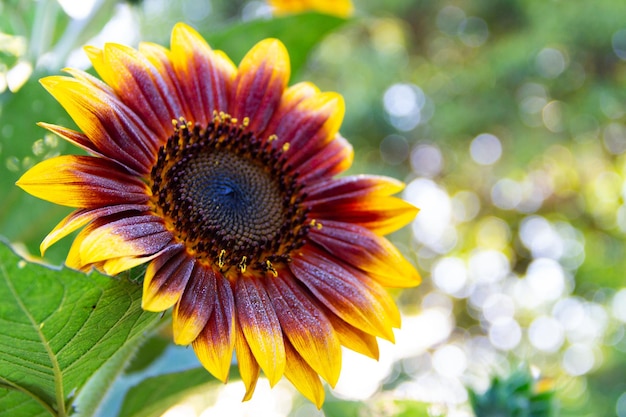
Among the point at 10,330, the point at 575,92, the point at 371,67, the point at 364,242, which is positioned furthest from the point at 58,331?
the point at 575,92

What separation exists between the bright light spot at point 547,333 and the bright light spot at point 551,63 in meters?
1.96

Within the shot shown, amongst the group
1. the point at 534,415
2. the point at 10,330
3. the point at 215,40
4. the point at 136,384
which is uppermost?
the point at 215,40

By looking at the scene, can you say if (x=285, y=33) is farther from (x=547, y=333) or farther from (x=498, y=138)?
(x=498, y=138)

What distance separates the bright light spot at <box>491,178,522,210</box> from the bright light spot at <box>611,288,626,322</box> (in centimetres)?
204

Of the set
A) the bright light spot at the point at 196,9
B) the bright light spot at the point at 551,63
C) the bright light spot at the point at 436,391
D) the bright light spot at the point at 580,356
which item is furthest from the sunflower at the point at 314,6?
the bright light spot at the point at 196,9

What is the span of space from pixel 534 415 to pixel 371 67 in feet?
12.5

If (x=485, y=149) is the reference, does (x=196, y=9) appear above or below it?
above

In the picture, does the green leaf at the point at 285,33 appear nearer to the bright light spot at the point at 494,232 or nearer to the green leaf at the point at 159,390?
the green leaf at the point at 159,390

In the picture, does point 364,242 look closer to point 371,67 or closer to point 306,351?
point 306,351

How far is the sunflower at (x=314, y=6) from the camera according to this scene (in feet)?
2.99

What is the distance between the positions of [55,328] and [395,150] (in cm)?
481

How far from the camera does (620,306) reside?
2.54m

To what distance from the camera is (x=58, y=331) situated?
34 centimetres

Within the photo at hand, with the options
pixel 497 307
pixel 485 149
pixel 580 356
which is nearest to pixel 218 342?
pixel 580 356
